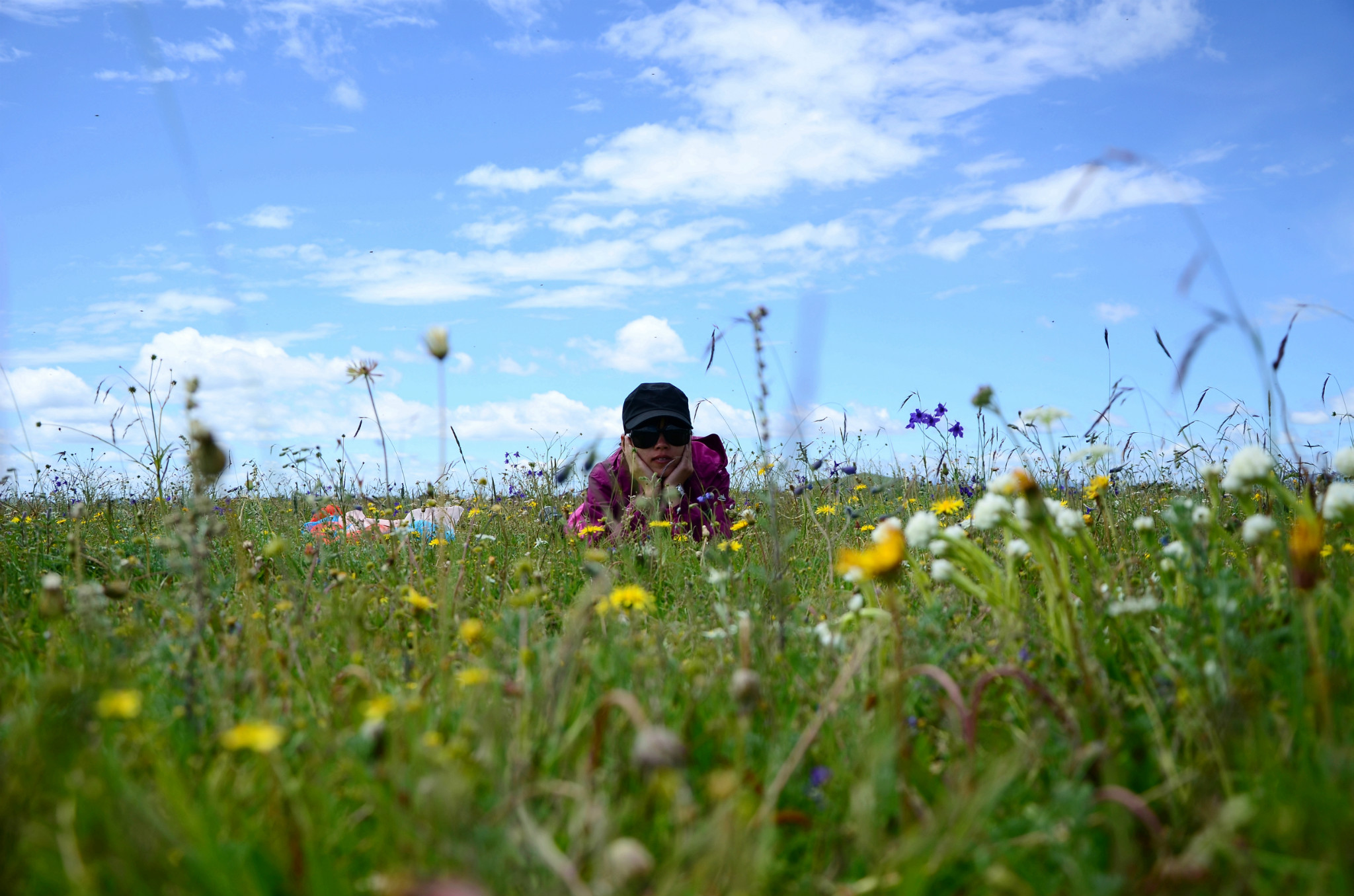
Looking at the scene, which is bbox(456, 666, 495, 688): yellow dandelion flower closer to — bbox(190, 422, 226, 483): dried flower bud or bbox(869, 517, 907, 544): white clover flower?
bbox(190, 422, 226, 483): dried flower bud

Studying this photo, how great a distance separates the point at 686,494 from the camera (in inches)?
217

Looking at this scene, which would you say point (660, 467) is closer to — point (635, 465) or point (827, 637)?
point (635, 465)

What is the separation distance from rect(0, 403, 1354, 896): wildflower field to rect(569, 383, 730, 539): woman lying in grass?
7.89 ft

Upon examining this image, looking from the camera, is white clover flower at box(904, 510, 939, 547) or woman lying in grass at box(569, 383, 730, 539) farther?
woman lying in grass at box(569, 383, 730, 539)

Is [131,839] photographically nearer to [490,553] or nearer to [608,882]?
[608,882]

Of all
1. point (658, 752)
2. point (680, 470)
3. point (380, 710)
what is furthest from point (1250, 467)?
point (680, 470)

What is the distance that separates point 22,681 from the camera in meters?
2.14

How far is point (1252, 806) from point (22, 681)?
8.80 ft

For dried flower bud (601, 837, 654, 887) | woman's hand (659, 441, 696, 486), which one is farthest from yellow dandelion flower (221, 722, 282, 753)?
woman's hand (659, 441, 696, 486)

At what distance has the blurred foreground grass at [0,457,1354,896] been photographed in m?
1.12

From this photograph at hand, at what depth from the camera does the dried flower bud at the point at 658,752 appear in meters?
0.98

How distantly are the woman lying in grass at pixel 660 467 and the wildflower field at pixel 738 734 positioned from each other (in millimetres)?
2404

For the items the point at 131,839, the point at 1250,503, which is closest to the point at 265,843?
the point at 131,839

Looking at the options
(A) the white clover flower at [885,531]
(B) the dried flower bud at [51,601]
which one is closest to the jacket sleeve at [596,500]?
(B) the dried flower bud at [51,601]
